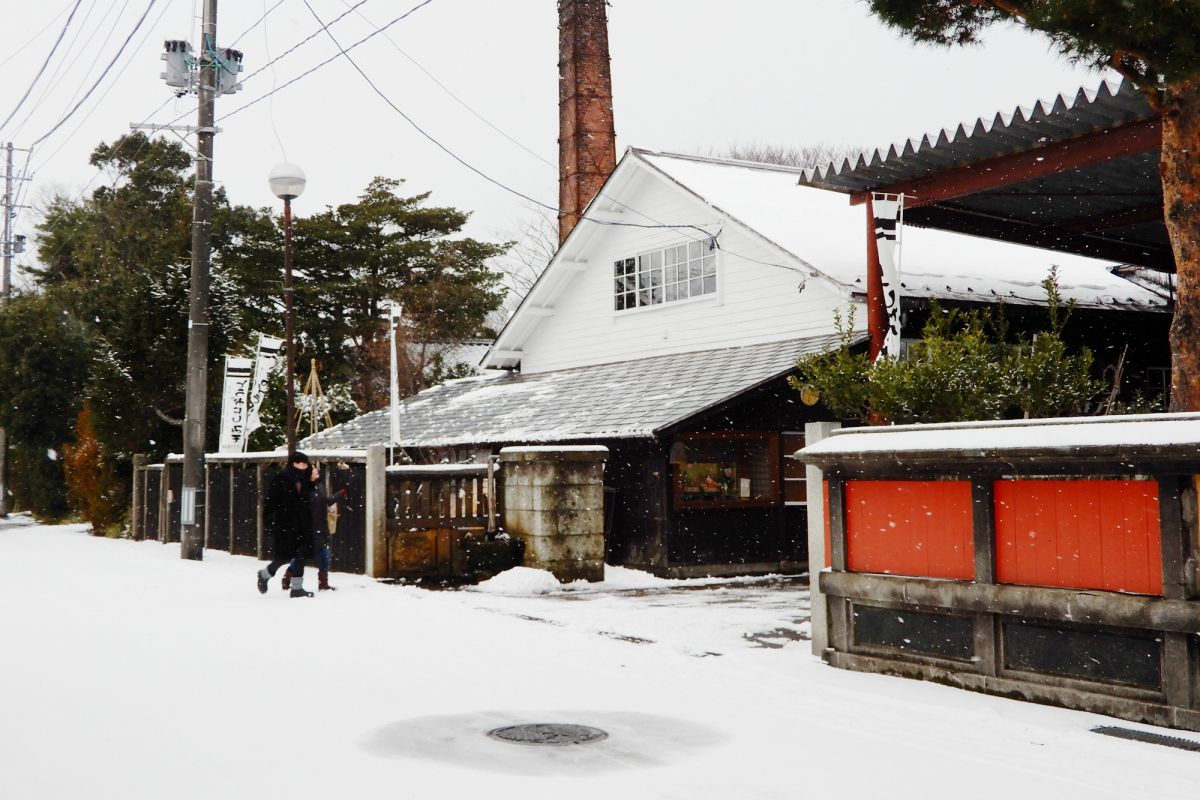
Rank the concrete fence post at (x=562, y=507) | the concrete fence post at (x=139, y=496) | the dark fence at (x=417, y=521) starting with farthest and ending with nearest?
the concrete fence post at (x=139, y=496)
the dark fence at (x=417, y=521)
the concrete fence post at (x=562, y=507)

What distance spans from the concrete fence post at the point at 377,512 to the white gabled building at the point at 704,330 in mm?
3055

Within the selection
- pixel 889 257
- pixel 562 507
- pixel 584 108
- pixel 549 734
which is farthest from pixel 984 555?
pixel 584 108

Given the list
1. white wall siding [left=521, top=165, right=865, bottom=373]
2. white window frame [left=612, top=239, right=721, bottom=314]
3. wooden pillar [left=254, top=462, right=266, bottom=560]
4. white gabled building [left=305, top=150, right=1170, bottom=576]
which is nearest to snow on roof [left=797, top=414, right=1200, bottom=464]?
white gabled building [left=305, top=150, right=1170, bottom=576]

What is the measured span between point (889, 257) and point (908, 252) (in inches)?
230

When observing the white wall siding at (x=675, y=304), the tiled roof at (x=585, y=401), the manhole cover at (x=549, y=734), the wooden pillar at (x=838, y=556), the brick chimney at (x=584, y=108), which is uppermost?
the brick chimney at (x=584, y=108)

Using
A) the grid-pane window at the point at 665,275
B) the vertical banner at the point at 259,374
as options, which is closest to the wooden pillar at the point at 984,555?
the grid-pane window at the point at 665,275

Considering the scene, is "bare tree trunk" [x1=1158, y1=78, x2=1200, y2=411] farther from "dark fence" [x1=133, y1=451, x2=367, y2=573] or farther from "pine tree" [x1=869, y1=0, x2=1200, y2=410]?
"dark fence" [x1=133, y1=451, x2=367, y2=573]

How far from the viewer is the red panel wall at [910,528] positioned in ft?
26.8

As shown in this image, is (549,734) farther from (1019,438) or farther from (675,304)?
(675,304)

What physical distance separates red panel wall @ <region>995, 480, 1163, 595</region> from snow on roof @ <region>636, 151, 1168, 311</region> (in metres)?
8.69

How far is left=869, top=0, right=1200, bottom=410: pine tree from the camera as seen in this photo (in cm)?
698

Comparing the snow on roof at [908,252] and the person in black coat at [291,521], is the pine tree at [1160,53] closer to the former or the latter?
Result: the snow on roof at [908,252]

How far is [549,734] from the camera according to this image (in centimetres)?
682

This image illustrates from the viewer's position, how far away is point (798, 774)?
233 inches
